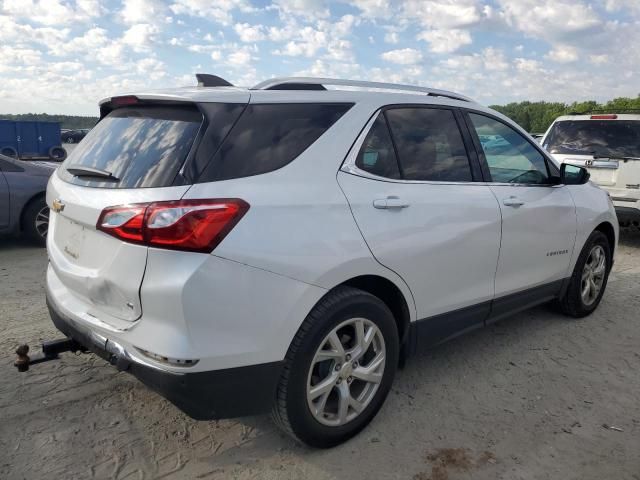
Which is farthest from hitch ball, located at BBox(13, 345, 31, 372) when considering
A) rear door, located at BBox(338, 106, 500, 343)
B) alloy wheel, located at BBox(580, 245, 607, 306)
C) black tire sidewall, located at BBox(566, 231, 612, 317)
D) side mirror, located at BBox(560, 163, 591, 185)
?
alloy wheel, located at BBox(580, 245, 607, 306)

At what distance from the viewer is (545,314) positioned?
4.93 m

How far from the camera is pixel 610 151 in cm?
763

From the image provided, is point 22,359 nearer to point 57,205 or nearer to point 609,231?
point 57,205

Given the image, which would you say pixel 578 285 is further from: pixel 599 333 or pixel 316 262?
pixel 316 262

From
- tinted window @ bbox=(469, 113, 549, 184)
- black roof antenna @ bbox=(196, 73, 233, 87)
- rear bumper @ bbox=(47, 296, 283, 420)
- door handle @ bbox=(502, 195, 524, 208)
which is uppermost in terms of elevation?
black roof antenna @ bbox=(196, 73, 233, 87)

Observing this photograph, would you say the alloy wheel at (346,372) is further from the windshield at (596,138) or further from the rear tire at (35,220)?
the windshield at (596,138)

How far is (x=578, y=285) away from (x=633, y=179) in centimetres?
360

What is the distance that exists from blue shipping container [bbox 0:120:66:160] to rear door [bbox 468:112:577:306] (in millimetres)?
24788

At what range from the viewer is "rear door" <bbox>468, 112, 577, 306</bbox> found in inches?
143

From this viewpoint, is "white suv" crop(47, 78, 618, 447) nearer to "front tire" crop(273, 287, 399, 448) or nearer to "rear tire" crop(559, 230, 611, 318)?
"front tire" crop(273, 287, 399, 448)

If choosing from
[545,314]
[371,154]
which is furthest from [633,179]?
[371,154]

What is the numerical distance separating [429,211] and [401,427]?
1213 mm

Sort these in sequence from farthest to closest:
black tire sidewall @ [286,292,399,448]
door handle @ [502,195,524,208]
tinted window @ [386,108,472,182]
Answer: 1. door handle @ [502,195,524,208]
2. tinted window @ [386,108,472,182]
3. black tire sidewall @ [286,292,399,448]

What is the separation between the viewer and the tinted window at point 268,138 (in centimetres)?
236
